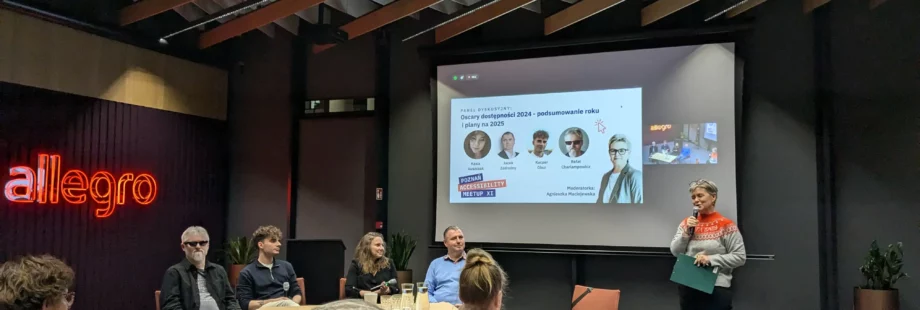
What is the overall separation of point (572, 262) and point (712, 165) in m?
1.57

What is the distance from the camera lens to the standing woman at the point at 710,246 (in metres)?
4.52

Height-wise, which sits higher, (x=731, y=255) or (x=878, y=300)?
(x=731, y=255)

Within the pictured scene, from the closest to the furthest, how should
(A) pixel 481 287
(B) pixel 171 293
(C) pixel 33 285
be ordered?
(C) pixel 33 285, (A) pixel 481 287, (B) pixel 171 293

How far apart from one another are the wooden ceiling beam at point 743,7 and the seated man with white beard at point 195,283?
15.1 ft

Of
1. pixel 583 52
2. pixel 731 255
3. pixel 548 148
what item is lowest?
pixel 731 255

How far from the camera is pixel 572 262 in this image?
6465 mm

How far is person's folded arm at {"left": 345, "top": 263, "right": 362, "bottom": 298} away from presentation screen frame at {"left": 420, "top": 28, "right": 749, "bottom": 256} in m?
1.79

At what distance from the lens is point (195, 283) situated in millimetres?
4113

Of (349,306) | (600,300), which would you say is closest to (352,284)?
(600,300)

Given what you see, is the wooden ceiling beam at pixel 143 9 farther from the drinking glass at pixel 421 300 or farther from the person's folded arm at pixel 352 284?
the drinking glass at pixel 421 300

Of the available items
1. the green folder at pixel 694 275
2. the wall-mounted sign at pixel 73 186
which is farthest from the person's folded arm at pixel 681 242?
the wall-mounted sign at pixel 73 186

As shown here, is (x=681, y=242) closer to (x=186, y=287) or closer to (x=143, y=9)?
(x=186, y=287)

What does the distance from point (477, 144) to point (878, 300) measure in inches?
142

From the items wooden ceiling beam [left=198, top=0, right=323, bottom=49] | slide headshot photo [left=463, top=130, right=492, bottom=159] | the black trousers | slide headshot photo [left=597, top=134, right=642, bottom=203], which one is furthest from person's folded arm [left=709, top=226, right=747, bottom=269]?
wooden ceiling beam [left=198, top=0, right=323, bottom=49]
